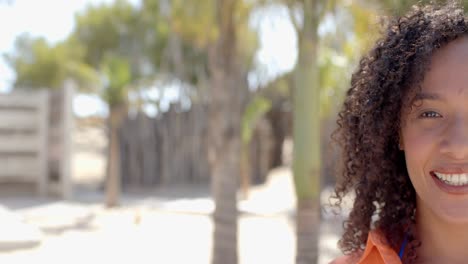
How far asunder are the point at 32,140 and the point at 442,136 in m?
16.8

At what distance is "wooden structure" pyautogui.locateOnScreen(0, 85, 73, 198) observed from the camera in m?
16.9

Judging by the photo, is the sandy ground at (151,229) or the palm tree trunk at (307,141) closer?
the palm tree trunk at (307,141)

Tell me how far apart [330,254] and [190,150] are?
12.3m

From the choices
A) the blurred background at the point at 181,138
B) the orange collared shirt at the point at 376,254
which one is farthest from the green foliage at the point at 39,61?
the orange collared shirt at the point at 376,254

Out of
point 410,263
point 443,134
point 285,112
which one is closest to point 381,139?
point 443,134

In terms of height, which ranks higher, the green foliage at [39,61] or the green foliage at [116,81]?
the green foliage at [39,61]

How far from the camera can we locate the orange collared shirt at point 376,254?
5.04ft

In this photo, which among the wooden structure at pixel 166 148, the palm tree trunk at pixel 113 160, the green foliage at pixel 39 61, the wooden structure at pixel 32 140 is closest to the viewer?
the palm tree trunk at pixel 113 160

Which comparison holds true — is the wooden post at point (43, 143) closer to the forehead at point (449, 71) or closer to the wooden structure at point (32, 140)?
the wooden structure at point (32, 140)

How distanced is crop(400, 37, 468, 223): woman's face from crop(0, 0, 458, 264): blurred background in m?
0.44

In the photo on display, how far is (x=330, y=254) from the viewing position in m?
8.82

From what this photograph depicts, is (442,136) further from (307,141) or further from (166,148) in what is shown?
(166,148)

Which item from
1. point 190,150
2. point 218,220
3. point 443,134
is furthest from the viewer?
point 190,150

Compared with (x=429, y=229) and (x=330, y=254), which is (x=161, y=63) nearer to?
(x=330, y=254)
